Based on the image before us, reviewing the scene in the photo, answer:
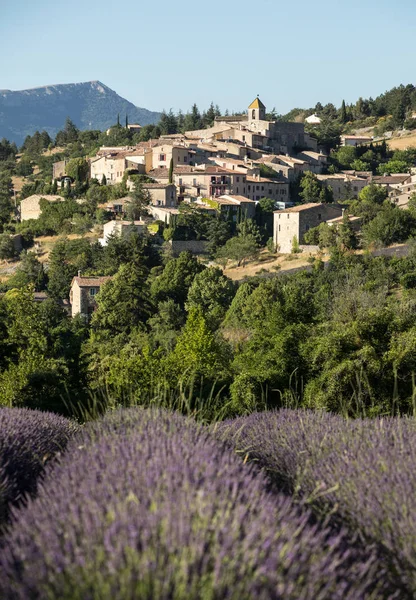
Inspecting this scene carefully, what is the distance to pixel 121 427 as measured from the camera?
5.89 metres

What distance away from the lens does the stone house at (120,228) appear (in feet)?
168

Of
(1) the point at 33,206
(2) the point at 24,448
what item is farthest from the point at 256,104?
(2) the point at 24,448

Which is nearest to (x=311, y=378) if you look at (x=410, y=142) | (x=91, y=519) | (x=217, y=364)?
(x=217, y=364)

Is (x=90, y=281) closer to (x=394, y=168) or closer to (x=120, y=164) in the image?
(x=120, y=164)

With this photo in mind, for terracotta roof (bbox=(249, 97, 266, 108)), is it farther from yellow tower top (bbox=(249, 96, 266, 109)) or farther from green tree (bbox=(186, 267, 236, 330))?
green tree (bbox=(186, 267, 236, 330))

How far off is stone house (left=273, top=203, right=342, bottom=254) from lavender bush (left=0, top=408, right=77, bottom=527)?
146ft

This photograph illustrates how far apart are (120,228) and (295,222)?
37.2ft

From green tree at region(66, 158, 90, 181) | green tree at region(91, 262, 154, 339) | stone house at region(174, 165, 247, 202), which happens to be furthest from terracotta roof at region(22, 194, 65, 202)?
green tree at region(91, 262, 154, 339)

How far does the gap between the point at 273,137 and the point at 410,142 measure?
18141 mm

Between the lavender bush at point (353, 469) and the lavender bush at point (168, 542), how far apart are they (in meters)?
0.26

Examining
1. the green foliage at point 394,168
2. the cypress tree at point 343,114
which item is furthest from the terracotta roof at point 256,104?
the cypress tree at point 343,114

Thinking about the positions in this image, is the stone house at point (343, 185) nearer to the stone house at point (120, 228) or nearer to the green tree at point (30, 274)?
the stone house at point (120, 228)

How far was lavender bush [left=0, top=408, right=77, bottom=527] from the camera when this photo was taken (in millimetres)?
5090

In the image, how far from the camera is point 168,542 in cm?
344
